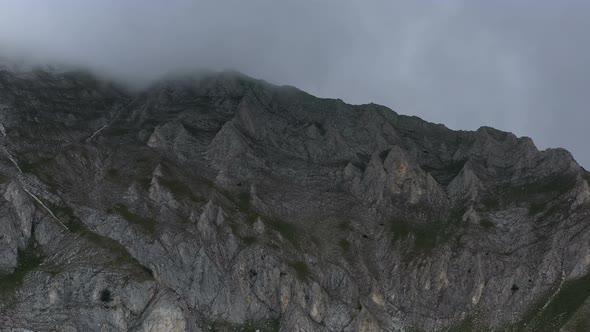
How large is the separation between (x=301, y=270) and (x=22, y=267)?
6999 centimetres

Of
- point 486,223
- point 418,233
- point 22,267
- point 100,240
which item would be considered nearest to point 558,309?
point 486,223

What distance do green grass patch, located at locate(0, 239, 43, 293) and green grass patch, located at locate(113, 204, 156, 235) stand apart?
23.4 metres

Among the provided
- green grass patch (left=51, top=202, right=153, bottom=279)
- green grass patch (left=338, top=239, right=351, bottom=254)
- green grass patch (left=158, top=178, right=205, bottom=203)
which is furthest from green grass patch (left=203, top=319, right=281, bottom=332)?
green grass patch (left=158, top=178, right=205, bottom=203)

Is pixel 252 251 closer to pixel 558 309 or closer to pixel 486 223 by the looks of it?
pixel 486 223

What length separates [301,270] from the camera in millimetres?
164500

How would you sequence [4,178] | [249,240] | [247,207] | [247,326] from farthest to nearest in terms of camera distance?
[247,207], [249,240], [4,178], [247,326]

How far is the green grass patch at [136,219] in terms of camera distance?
163 metres

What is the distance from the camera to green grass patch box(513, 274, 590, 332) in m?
140

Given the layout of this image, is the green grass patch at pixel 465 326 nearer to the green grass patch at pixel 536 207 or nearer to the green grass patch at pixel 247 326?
the green grass patch at pixel 536 207

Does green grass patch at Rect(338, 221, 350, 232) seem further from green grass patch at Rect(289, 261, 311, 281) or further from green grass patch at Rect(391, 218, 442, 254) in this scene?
green grass patch at Rect(289, 261, 311, 281)

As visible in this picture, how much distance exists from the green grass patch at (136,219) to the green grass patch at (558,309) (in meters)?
97.0

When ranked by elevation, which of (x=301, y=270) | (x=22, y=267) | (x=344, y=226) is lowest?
(x=22, y=267)

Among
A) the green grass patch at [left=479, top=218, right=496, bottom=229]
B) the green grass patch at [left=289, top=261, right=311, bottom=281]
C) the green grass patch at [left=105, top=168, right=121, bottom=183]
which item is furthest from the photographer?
the green grass patch at [left=479, top=218, right=496, bottom=229]

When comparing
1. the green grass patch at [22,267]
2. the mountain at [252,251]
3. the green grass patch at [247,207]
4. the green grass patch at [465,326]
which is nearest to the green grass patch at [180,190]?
the mountain at [252,251]
